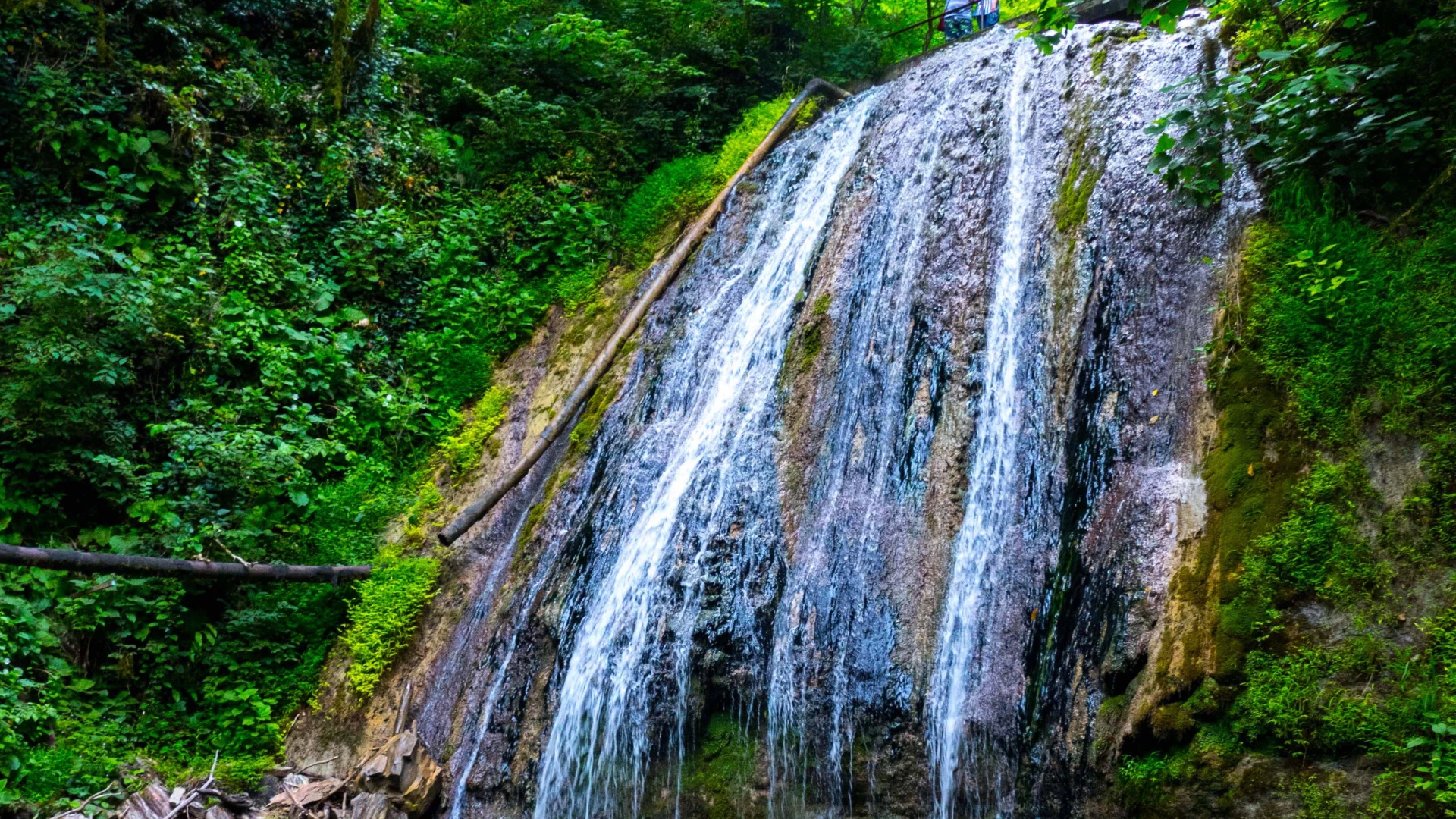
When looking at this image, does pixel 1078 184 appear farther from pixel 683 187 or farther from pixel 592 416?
pixel 683 187

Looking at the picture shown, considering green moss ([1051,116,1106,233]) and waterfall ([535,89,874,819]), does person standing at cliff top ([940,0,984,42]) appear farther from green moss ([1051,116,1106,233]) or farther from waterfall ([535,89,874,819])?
green moss ([1051,116,1106,233])

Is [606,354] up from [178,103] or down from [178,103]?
down

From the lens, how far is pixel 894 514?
4793mm

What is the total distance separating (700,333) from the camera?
7.00 metres

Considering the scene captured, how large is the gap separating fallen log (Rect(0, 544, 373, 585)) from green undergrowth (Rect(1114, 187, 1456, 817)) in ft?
18.6

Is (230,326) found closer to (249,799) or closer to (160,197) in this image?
(160,197)

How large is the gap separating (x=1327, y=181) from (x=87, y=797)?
776cm

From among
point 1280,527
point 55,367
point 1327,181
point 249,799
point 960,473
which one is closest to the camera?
point 1280,527

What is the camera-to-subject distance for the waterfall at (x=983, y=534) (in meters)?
3.89

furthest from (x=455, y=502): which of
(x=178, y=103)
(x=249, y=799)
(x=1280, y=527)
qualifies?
(x=1280, y=527)

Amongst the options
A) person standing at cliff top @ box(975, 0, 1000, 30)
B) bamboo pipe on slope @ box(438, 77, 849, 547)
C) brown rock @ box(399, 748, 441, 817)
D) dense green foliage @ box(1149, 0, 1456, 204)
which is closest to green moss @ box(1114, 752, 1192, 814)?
dense green foliage @ box(1149, 0, 1456, 204)

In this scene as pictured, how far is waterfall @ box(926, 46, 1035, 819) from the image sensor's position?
12.8 ft

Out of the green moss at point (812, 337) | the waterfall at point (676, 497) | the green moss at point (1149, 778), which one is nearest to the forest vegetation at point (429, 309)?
the green moss at point (1149, 778)

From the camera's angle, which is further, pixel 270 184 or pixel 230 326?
pixel 270 184
